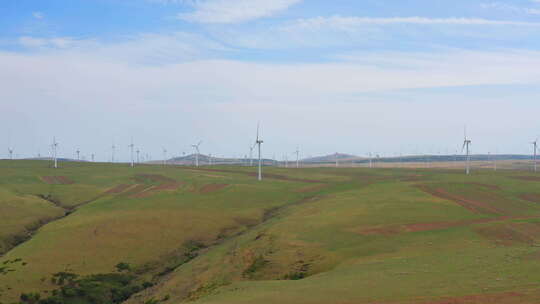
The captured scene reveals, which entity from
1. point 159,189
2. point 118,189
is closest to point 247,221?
point 159,189

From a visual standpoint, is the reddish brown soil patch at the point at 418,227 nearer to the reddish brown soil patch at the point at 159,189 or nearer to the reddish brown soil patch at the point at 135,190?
the reddish brown soil patch at the point at 159,189

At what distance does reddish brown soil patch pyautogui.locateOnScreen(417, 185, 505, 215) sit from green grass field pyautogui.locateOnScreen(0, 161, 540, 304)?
33 cm

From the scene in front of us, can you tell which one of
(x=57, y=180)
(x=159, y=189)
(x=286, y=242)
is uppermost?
(x=57, y=180)

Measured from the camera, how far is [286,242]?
62969 millimetres

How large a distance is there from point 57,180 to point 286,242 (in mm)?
90390

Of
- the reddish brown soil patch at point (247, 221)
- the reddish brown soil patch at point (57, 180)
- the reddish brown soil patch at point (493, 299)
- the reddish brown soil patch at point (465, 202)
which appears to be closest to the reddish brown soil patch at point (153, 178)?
the reddish brown soil patch at point (57, 180)

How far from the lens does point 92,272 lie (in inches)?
2437

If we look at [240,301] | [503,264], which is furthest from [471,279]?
[240,301]

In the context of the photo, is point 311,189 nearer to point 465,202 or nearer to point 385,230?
point 465,202

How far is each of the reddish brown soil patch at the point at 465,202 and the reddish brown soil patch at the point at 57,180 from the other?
81.3 metres

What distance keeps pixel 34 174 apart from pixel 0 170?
57.7 ft

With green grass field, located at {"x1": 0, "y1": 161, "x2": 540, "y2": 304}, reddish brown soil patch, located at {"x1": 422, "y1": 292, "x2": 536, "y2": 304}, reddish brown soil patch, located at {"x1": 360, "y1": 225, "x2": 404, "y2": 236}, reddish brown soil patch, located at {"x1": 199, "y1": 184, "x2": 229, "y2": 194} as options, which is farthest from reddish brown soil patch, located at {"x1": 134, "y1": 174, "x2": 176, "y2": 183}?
reddish brown soil patch, located at {"x1": 422, "y1": 292, "x2": 536, "y2": 304}

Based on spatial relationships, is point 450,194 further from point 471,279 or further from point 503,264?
point 471,279

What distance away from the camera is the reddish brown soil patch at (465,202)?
80938 millimetres
